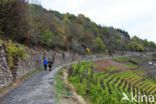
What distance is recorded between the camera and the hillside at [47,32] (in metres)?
44.5

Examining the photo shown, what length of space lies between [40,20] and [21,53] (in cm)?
3571

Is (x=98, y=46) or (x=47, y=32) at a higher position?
(x=47, y=32)

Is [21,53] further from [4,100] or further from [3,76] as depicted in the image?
[4,100]

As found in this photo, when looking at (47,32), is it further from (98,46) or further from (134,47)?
(134,47)

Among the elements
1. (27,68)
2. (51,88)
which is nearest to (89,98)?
(51,88)

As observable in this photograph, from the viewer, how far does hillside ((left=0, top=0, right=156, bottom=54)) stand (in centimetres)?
4447

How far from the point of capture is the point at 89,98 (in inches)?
1101

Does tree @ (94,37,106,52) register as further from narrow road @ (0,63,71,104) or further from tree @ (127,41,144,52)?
narrow road @ (0,63,71,104)

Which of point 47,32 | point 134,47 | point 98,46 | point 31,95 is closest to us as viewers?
point 31,95

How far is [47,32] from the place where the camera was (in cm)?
6788

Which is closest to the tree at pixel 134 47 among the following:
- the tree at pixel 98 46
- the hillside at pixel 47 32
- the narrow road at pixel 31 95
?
the hillside at pixel 47 32

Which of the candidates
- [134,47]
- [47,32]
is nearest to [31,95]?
[47,32]

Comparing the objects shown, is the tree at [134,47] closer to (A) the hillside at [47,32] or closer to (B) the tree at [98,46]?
(A) the hillside at [47,32]

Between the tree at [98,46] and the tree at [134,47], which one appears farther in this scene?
the tree at [134,47]
